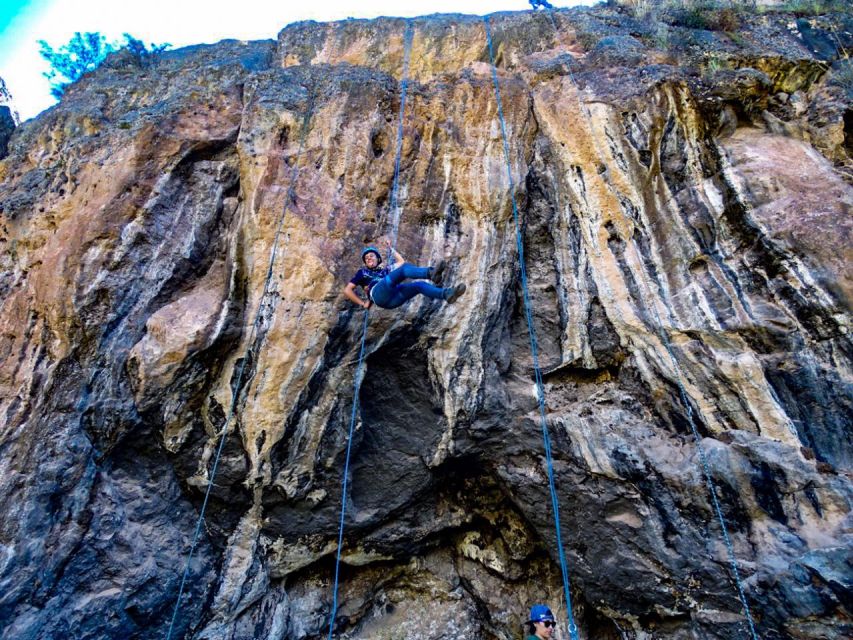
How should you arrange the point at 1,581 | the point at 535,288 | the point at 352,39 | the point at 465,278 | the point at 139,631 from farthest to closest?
1. the point at 352,39
2. the point at 535,288
3. the point at 465,278
4. the point at 139,631
5. the point at 1,581

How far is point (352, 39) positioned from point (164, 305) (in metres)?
7.13

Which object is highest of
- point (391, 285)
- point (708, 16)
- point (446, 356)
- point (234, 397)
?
point (708, 16)

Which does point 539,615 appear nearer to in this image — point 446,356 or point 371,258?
point 446,356

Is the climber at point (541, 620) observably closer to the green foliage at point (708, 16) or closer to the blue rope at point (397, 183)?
the blue rope at point (397, 183)

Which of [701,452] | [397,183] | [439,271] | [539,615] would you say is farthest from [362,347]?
[701,452]

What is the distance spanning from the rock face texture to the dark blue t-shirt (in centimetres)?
53

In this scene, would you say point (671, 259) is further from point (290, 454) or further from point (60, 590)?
point (60, 590)

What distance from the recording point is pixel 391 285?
17.8 ft

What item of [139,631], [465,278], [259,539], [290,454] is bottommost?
[139,631]

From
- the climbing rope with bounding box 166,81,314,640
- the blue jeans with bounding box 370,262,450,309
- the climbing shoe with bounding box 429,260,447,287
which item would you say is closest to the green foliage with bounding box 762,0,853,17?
the climbing shoe with bounding box 429,260,447,287

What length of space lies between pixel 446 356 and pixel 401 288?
1.49 m

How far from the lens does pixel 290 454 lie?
Result: 6293mm

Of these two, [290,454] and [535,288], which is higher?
[535,288]

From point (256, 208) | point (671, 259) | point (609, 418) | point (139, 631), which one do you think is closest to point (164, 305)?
point (256, 208)
